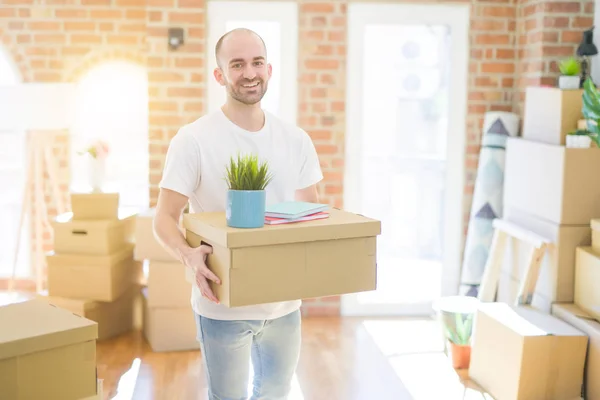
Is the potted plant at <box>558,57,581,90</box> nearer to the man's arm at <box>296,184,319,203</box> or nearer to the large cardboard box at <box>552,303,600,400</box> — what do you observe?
the large cardboard box at <box>552,303,600,400</box>

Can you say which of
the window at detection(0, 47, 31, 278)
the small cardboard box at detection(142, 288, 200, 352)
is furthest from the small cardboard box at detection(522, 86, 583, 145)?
the window at detection(0, 47, 31, 278)

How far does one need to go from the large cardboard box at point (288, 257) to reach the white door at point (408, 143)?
8.84ft

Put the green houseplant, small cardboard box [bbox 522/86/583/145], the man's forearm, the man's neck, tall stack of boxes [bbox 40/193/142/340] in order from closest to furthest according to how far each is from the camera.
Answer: the man's forearm < the man's neck < the green houseplant < small cardboard box [bbox 522/86/583/145] < tall stack of boxes [bbox 40/193/142/340]

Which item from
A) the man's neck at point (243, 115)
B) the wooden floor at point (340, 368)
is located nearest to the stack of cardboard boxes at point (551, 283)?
the wooden floor at point (340, 368)

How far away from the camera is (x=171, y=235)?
2.12 metres

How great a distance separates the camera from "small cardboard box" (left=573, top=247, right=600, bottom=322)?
3461 millimetres

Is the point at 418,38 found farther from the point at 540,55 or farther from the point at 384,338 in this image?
the point at 384,338

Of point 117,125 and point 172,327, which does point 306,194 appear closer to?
point 172,327

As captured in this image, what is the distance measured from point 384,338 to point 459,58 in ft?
5.66

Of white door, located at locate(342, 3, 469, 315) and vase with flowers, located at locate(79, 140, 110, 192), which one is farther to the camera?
white door, located at locate(342, 3, 469, 315)

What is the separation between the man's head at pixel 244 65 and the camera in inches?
84.5

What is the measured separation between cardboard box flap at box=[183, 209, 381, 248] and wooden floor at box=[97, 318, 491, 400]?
1662 mm

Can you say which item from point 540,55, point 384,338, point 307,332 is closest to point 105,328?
point 307,332

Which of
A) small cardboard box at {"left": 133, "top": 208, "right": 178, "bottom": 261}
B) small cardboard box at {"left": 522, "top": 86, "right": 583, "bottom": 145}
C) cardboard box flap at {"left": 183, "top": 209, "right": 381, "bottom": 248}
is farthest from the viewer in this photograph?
small cardboard box at {"left": 133, "top": 208, "right": 178, "bottom": 261}
